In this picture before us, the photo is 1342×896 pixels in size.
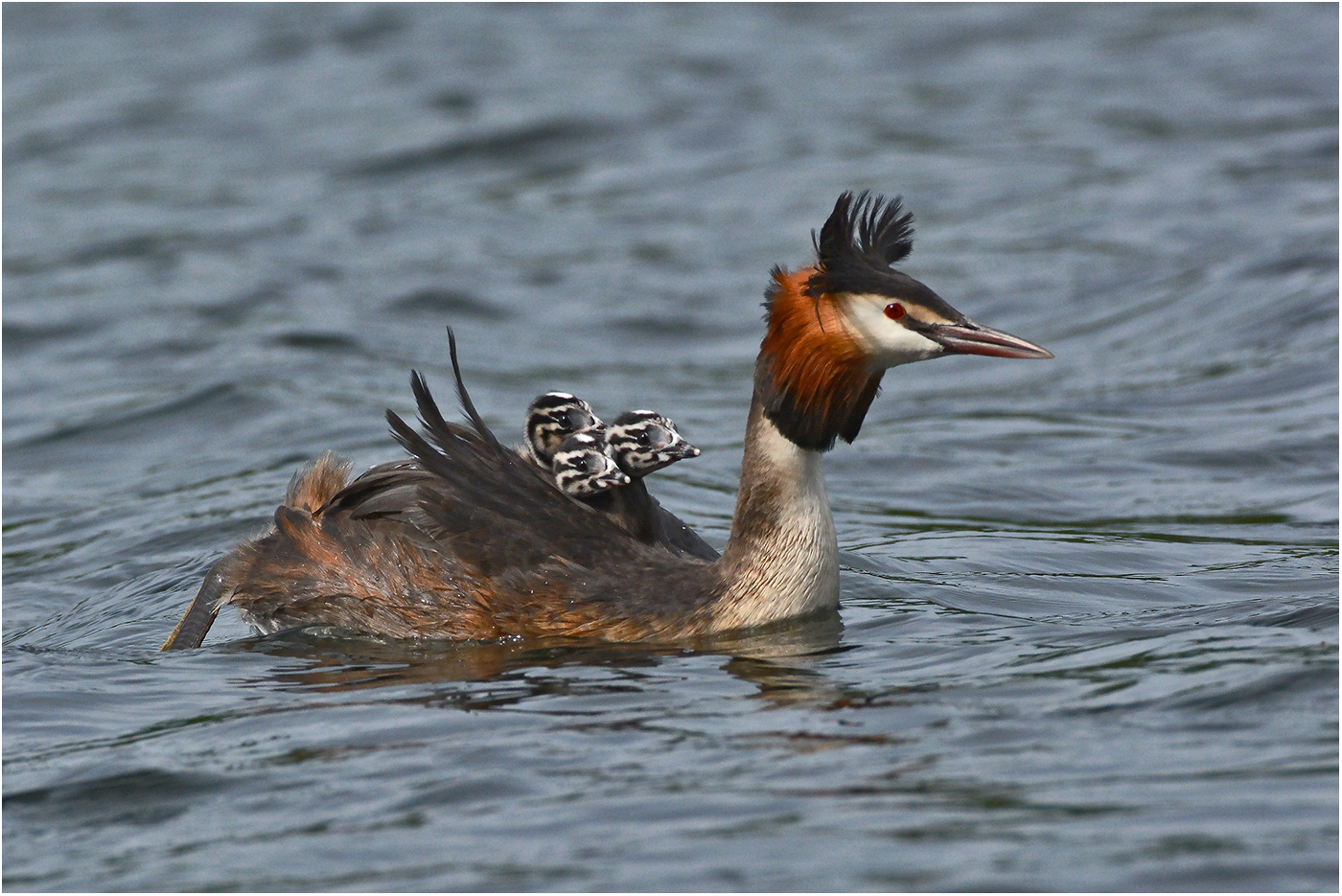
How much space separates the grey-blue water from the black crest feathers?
1540 millimetres

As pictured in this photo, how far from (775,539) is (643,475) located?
2.17 ft

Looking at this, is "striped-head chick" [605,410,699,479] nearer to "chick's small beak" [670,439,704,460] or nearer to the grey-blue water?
"chick's small beak" [670,439,704,460]

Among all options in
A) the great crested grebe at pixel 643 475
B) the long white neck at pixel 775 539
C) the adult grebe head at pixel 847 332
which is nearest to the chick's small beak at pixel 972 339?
the adult grebe head at pixel 847 332

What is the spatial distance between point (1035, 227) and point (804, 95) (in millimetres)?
6302

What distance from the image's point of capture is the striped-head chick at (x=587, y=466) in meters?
8.45

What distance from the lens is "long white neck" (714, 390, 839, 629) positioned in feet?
27.6

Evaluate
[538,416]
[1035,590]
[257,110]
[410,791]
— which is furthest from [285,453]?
[257,110]

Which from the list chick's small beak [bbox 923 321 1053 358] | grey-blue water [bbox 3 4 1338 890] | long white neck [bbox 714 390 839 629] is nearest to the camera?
grey-blue water [bbox 3 4 1338 890]

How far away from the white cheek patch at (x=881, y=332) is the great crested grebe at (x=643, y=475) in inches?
35.5

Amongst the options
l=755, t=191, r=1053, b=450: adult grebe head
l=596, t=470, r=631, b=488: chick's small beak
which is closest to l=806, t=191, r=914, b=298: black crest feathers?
l=755, t=191, r=1053, b=450: adult grebe head

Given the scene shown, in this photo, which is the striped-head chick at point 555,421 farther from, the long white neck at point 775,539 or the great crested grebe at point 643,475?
the long white neck at point 775,539

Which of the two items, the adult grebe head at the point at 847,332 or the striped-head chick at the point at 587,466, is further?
the striped-head chick at the point at 587,466

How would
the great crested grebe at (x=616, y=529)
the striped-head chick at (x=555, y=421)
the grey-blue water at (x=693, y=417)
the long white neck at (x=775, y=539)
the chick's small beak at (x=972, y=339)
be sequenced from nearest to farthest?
the grey-blue water at (x=693, y=417) → the chick's small beak at (x=972, y=339) → the great crested grebe at (x=616, y=529) → the long white neck at (x=775, y=539) → the striped-head chick at (x=555, y=421)

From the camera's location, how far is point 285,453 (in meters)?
13.2
